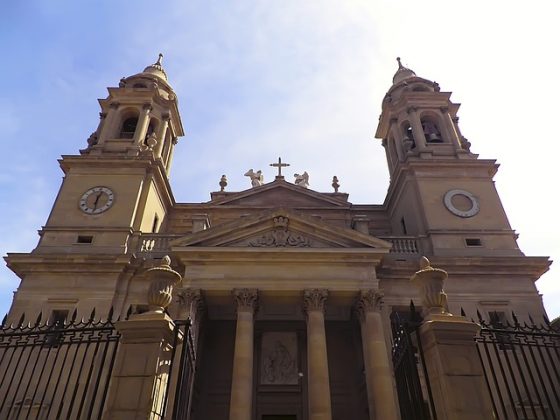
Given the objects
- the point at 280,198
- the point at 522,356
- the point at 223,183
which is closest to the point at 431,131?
the point at 280,198

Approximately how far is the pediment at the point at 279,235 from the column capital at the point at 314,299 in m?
2.22

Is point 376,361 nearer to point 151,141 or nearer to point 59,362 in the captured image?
point 59,362

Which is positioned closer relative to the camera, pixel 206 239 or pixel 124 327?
pixel 124 327

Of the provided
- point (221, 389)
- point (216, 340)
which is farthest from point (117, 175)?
point (221, 389)

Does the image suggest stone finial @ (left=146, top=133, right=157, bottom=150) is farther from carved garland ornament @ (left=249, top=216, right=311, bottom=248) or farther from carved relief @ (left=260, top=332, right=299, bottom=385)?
carved relief @ (left=260, top=332, right=299, bottom=385)

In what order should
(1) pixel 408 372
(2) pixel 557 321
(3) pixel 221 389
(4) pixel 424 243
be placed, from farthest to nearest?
(4) pixel 424 243 → (3) pixel 221 389 → (2) pixel 557 321 → (1) pixel 408 372

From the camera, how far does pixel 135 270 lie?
66.6 feet

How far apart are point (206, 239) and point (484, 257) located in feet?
41.7

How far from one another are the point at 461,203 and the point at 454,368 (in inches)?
721

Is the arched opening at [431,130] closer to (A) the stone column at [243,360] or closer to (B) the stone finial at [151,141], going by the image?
(A) the stone column at [243,360]

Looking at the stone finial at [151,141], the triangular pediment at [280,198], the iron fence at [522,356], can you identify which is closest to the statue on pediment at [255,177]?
the triangular pediment at [280,198]

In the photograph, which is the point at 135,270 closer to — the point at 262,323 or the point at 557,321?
the point at 262,323

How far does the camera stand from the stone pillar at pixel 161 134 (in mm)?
26727

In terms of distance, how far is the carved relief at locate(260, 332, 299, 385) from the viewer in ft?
66.4
